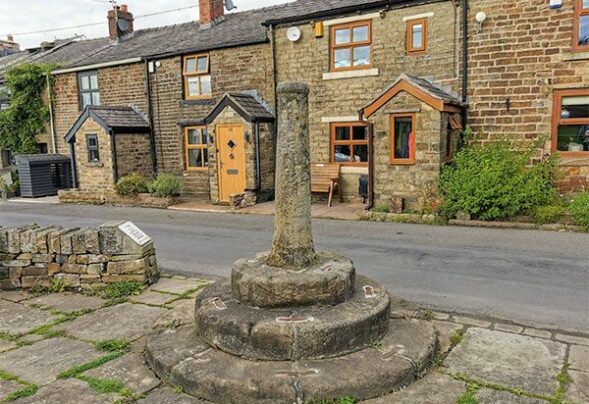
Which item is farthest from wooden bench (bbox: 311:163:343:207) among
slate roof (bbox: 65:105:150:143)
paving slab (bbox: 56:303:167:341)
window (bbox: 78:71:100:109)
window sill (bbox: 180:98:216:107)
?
window (bbox: 78:71:100:109)

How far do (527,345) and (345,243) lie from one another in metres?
4.74

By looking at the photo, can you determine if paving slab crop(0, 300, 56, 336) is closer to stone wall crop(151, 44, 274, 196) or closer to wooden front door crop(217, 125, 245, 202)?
wooden front door crop(217, 125, 245, 202)

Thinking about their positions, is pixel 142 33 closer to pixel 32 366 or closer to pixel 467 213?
pixel 467 213

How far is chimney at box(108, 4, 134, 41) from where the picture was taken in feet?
69.6

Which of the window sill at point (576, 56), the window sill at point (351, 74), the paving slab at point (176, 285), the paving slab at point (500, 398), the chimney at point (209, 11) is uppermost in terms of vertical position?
the chimney at point (209, 11)

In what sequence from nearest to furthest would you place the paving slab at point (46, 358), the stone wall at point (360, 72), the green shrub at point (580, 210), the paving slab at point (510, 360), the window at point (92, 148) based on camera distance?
the paving slab at point (510, 360) → the paving slab at point (46, 358) → the green shrub at point (580, 210) → the stone wall at point (360, 72) → the window at point (92, 148)

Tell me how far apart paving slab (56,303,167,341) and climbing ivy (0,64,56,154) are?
18.2 metres

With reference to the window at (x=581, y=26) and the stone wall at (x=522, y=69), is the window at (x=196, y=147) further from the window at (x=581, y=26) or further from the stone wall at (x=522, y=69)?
→ the window at (x=581, y=26)

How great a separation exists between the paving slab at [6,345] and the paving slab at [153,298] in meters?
1.37

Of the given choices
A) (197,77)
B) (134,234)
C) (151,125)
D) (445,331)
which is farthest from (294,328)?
(151,125)

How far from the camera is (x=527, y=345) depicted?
409cm

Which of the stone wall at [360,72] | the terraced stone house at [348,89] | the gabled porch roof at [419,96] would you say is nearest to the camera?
the gabled porch roof at [419,96]

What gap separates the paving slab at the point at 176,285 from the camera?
19.3 ft

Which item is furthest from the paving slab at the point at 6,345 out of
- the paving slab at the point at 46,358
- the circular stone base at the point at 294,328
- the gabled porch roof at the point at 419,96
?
the gabled porch roof at the point at 419,96
